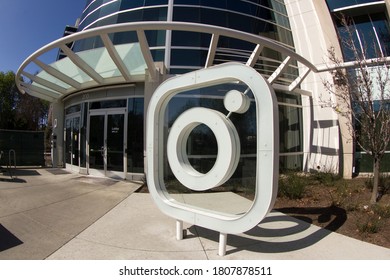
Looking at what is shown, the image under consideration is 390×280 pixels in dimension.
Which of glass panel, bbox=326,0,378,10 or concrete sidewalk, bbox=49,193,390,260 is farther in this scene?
glass panel, bbox=326,0,378,10

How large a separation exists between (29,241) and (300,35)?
1338 cm

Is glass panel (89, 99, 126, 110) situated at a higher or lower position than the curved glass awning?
lower

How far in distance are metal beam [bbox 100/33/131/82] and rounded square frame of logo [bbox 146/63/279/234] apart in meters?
3.69

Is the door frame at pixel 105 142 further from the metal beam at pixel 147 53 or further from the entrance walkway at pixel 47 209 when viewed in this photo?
the metal beam at pixel 147 53

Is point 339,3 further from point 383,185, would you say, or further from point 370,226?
point 370,226

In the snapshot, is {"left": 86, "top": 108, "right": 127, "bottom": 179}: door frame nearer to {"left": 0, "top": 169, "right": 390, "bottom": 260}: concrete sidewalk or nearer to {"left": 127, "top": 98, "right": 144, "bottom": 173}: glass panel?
{"left": 127, "top": 98, "right": 144, "bottom": 173}: glass panel

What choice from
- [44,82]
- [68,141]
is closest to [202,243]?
[44,82]

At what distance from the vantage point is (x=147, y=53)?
8.01m

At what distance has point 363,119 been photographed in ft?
23.3

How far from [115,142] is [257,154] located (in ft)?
26.8

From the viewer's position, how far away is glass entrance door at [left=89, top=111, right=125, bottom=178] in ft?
34.5

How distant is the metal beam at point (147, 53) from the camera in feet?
23.6

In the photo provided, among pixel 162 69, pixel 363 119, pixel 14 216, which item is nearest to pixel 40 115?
pixel 162 69

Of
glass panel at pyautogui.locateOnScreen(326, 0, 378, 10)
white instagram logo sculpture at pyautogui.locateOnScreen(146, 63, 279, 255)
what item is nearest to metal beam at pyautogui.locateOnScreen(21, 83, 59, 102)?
white instagram logo sculpture at pyautogui.locateOnScreen(146, 63, 279, 255)
